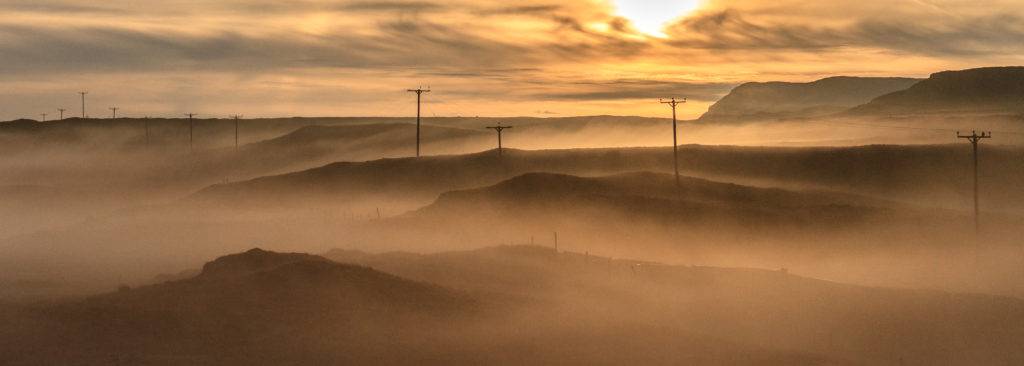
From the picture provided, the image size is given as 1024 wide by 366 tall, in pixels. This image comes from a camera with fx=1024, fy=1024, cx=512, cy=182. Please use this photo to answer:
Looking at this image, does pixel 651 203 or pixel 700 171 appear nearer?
pixel 651 203

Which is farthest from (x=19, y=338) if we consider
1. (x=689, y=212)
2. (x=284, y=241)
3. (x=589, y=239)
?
(x=689, y=212)

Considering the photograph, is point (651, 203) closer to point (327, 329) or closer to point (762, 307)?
point (762, 307)

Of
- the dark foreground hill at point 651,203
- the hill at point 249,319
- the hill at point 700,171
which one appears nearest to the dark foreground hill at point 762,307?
the hill at point 249,319

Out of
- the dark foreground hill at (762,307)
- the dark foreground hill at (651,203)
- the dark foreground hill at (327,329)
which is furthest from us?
the dark foreground hill at (651,203)

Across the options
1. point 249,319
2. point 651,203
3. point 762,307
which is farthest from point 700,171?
point 249,319

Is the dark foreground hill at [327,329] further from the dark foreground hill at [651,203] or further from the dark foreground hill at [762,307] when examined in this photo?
the dark foreground hill at [651,203]

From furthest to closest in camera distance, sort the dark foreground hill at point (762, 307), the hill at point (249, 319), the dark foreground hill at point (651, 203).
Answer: the dark foreground hill at point (651, 203) → the dark foreground hill at point (762, 307) → the hill at point (249, 319)

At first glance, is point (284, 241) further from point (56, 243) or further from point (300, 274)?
point (300, 274)

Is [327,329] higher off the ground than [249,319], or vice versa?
[249,319]

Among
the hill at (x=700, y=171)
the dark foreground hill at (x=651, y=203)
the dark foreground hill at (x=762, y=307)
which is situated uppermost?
the hill at (x=700, y=171)
